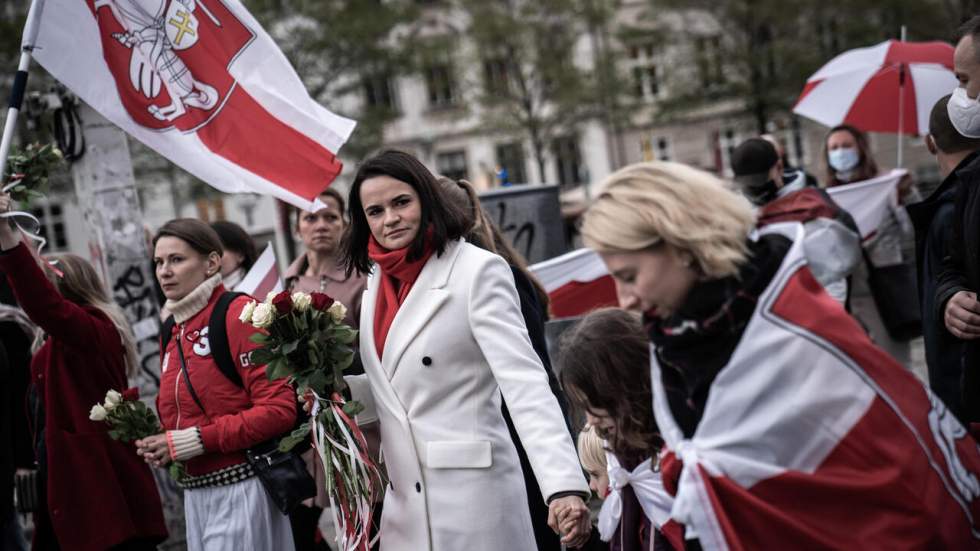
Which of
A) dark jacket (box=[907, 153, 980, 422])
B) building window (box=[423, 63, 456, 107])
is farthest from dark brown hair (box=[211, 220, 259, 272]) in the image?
building window (box=[423, 63, 456, 107])

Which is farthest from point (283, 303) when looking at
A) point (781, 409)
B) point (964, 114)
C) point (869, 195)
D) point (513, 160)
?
point (513, 160)

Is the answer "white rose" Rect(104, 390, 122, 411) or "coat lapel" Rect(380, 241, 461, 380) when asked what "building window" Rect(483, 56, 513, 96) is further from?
"coat lapel" Rect(380, 241, 461, 380)

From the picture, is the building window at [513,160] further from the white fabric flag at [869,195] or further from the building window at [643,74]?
the white fabric flag at [869,195]

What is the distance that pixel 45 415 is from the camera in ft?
16.2

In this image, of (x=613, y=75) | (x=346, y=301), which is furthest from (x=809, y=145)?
(x=346, y=301)

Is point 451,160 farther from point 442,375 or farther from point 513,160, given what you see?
point 442,375

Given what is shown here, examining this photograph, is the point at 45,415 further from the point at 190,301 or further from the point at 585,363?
the point at 585,363

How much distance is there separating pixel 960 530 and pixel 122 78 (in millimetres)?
4221

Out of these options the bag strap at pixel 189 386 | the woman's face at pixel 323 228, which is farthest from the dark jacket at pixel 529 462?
the woman's face at pixel 323 228

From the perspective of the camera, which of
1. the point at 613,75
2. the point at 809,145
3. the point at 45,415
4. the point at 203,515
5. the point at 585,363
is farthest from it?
the point at 809,145

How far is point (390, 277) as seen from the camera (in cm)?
380

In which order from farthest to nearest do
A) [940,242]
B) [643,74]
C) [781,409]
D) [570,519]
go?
[643,74]
[940,242]
[570,519]
[781,409]

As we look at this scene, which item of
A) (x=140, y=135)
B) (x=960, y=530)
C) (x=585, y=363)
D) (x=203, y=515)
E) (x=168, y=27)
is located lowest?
(x=203, y=515)

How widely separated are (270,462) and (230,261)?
78.2 inches
